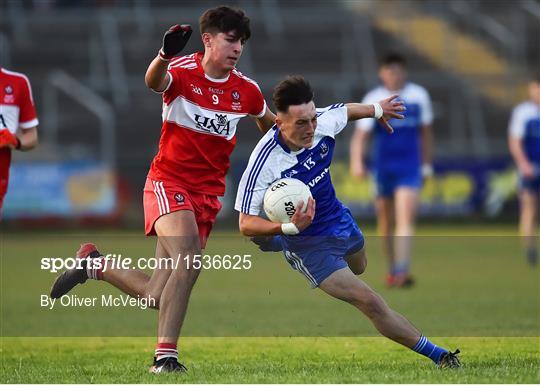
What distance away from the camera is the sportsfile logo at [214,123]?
773cm

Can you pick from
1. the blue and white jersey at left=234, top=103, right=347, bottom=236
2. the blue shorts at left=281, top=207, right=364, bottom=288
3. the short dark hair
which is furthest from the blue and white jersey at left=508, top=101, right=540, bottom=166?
the short dark hair

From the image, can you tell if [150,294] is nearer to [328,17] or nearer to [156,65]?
[156,65]

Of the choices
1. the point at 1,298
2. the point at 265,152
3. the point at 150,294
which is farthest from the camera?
the point at 1,298

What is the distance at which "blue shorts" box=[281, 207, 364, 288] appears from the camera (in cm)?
727

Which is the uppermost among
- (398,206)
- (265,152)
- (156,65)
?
(156,65)

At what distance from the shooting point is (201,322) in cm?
1027

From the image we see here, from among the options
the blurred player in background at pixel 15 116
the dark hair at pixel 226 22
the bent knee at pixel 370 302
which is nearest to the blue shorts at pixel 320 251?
the bent knee at pixel 370 302

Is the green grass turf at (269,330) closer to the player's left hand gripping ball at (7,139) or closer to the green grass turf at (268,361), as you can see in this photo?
the green grass turf at (268,361)

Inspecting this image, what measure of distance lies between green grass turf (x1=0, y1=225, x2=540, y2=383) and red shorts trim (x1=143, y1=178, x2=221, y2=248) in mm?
173

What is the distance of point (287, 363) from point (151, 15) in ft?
79.9

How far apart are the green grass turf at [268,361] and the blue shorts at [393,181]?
5077mm

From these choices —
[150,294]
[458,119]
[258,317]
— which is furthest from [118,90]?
[150,294]

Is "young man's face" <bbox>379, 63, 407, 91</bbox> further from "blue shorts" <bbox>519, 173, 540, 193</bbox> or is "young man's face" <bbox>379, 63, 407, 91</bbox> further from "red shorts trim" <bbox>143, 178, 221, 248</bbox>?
"red shorts trim" <bbox>143, 178, 221, 248</bbox>

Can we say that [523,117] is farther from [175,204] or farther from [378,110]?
[175,204]
